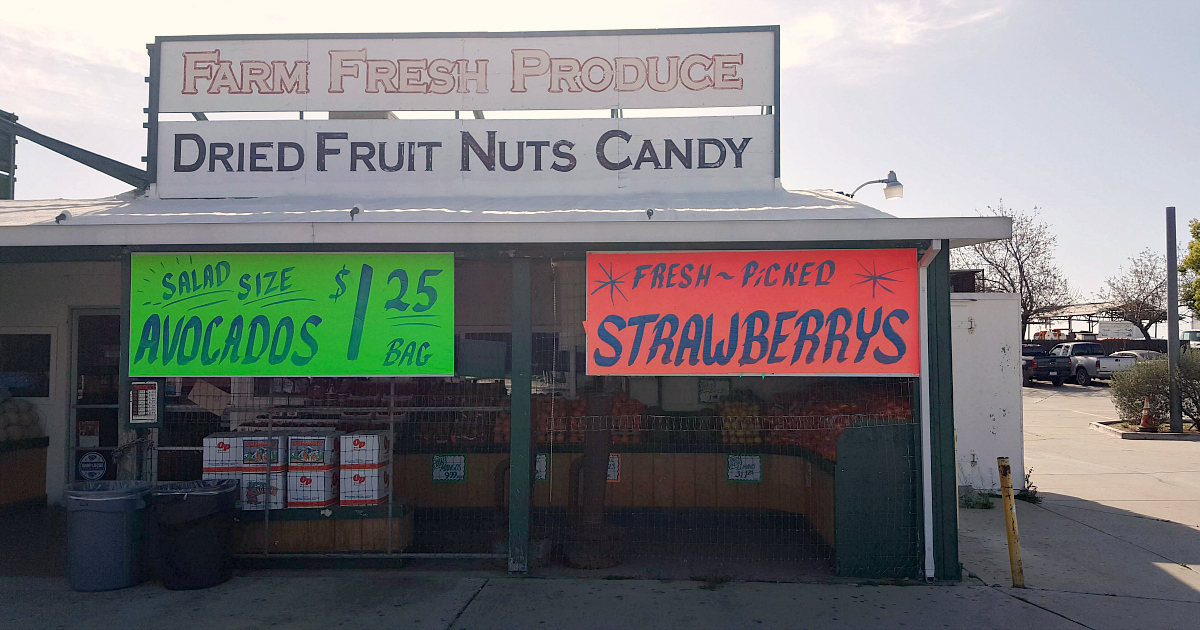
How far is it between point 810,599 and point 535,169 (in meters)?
4.81

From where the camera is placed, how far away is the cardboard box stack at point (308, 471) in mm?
7039

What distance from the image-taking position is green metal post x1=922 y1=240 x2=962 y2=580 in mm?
6508

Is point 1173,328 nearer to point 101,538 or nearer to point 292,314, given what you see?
point 292,314

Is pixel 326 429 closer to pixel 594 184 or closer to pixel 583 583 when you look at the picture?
pixel 583 583

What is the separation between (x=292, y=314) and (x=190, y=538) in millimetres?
1963

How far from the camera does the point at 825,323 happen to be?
658 centimetres

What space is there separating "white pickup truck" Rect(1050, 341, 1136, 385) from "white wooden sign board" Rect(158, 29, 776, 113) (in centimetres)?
2771

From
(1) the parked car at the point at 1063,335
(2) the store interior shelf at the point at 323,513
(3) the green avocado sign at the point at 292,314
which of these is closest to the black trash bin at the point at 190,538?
(2) the store interior shelf at the point at 323,513

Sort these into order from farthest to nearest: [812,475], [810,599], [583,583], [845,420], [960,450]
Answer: [960,450] → [812,475] → [845,420] → [583,583] → [810,599]

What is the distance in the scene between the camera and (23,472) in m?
9.00

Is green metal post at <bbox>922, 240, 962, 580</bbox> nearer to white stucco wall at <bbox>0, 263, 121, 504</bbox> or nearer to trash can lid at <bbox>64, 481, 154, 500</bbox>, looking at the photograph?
trash can lid at <bbox>64, 481, 154, 500</bbox>

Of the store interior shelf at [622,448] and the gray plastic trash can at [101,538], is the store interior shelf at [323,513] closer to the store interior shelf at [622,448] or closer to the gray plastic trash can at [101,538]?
the gray plastic trash can at [101,538]

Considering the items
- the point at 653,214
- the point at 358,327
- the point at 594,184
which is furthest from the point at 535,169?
the point at 358,327

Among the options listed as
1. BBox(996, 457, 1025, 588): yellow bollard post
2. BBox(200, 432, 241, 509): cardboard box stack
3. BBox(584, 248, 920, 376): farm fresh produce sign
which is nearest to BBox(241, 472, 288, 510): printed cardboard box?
BBox(200, 432, 241, 509): cardboard box stack
